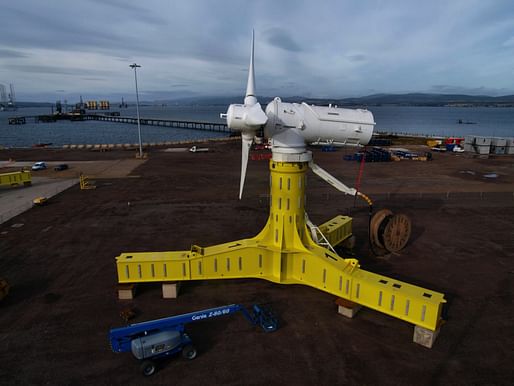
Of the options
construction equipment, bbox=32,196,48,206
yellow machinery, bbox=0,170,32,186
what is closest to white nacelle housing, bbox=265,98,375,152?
construction equipment, bbox=32,196,48,206

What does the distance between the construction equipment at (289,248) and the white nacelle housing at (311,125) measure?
4 cm

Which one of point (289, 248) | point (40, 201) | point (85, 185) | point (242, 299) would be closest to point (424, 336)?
point (289, 248)

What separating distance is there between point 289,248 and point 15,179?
1404 inches

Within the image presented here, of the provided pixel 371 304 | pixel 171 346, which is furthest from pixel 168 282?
pixel 371 304

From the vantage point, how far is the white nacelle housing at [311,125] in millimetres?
13719

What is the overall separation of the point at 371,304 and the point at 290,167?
6.30 metres

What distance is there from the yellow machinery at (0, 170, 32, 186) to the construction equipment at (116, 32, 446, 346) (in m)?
29.8

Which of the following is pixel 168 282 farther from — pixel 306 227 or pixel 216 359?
pixel 306 227

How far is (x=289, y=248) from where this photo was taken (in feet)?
49.2

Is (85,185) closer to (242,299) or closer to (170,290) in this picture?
(170,290)

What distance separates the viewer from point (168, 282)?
15562 millimetres

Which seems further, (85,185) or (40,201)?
(85,185)

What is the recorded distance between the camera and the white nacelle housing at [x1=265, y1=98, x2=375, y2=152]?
1372 centimetres

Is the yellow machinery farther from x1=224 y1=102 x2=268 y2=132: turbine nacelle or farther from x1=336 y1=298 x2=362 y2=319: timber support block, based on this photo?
x1=336 y1=298 x2=362 y2=319: timber support block
